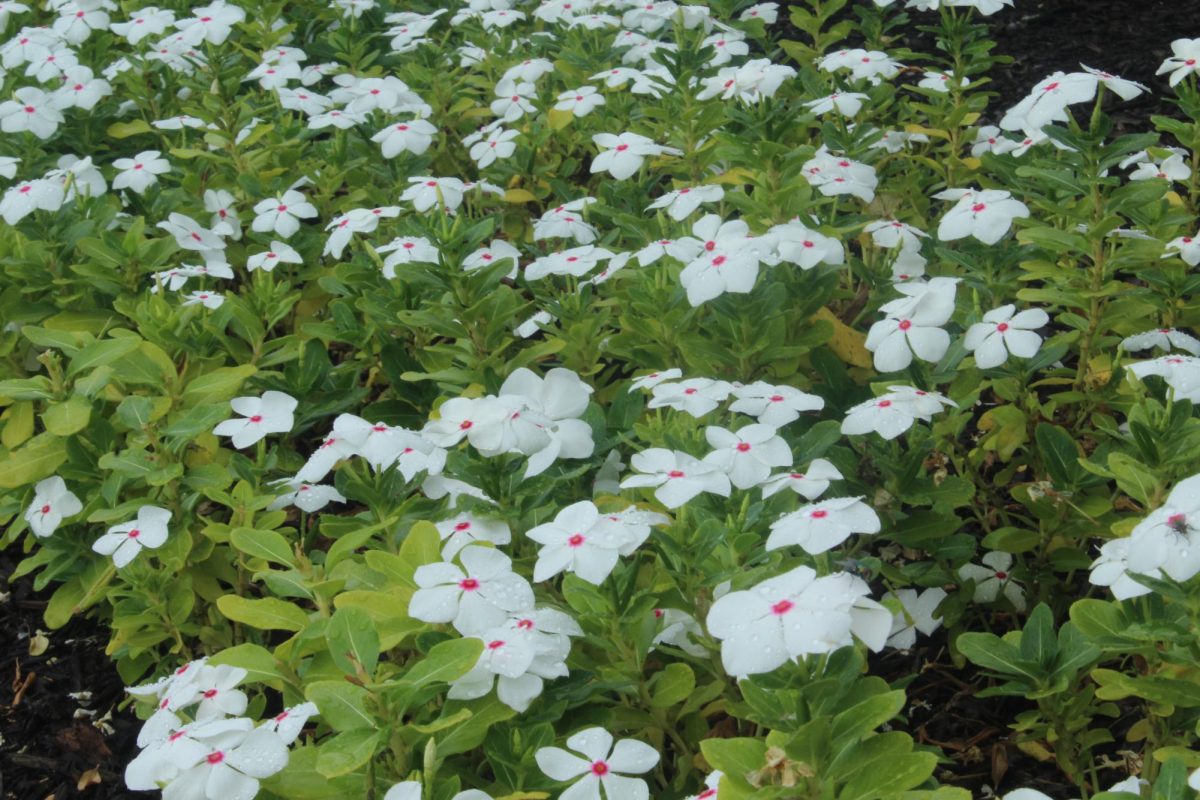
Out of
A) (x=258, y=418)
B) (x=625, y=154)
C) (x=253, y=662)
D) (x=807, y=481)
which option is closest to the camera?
(x=253, y=662)

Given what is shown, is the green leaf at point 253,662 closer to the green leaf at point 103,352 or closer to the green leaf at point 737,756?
the green leaf at point 737,756

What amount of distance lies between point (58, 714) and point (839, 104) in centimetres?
232

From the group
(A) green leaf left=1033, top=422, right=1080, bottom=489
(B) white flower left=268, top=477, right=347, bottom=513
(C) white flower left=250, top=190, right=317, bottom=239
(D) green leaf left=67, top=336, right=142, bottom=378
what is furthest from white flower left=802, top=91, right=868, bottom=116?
(D) green leaf left=67, top=336, right=142, bottom=378

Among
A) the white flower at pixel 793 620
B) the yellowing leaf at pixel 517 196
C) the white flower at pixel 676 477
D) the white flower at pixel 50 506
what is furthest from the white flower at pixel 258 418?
the white flower at pixel 793 620

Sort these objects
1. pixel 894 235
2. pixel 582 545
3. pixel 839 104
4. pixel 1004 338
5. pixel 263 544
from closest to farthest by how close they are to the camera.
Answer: pixel 582 545
pixel 263 544
pixel 1004 338
pixel 894 235
pixel 839 104

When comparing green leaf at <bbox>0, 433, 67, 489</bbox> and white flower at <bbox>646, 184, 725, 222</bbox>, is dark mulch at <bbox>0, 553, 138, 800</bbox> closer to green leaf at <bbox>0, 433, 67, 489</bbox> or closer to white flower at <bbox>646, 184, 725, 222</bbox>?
green leaf at <bbox>0, 433, 67, 489</bbox>

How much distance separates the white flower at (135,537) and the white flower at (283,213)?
1006 mm

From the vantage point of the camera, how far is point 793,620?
1449 mm

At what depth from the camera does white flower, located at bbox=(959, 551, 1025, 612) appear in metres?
2.49

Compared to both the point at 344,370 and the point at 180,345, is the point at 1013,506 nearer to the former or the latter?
the point at 344,370

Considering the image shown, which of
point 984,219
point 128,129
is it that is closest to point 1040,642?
point 984,219

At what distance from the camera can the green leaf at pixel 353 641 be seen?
5.32ft

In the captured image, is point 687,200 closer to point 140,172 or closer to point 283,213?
point 283,213

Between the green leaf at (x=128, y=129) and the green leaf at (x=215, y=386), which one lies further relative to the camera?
the green leaf at (x=128, y=129)
